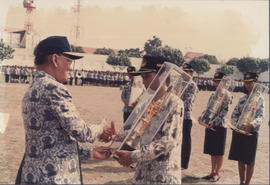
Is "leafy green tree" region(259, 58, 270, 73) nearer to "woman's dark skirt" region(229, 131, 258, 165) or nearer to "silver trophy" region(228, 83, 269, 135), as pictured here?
"woman's dark skirt" region(229, 131, 258, 165)

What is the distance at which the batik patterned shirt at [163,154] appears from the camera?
2.79 m

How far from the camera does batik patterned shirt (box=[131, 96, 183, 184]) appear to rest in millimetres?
2789

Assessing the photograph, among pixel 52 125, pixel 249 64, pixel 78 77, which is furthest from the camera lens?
pixel 249 64

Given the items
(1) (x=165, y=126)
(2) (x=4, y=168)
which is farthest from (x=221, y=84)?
(1) (x=165, y=126)

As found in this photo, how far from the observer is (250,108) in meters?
5.97

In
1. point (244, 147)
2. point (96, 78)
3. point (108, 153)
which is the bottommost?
point (96, 78)

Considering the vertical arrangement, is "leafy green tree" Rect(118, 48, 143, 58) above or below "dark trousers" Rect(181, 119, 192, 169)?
below

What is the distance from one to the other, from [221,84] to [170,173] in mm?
4114

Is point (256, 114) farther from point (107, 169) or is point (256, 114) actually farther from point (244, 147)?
point (107, 169)

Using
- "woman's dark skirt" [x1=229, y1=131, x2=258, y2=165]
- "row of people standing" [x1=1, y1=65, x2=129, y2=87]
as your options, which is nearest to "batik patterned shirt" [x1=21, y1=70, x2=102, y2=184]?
"woman's dark skirt" [x1=229, y1=131, x2=258, y2=165]

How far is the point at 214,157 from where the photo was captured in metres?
7.05

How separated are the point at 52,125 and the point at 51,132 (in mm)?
45

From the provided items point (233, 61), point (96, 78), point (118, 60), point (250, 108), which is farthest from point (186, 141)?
point (233, 61)

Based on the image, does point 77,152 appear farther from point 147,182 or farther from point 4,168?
point 4,168
